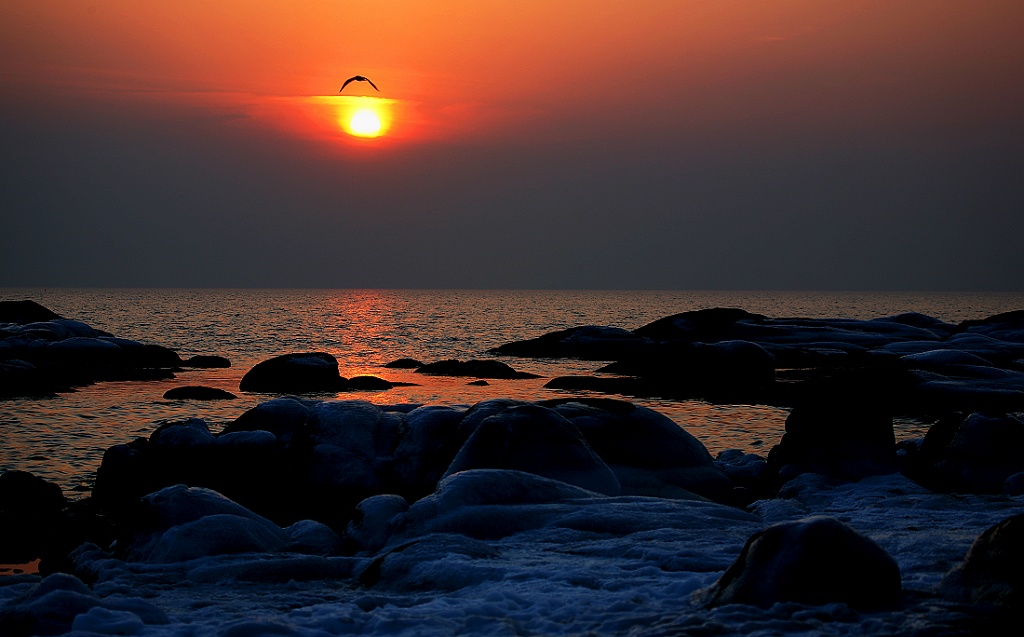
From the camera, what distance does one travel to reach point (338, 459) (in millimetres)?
13883

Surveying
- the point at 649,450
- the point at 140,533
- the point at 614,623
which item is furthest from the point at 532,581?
the point at 649,450

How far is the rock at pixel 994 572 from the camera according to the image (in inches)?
242

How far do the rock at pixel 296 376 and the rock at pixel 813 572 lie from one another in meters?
23.8

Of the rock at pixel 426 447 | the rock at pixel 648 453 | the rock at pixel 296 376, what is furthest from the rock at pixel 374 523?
the rock at pixel 296 376

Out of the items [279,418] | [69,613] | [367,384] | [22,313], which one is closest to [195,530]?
[69,613]

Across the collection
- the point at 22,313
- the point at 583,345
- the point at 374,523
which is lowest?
the point at 583,345

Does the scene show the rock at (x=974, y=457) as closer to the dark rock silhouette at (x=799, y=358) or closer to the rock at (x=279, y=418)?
the dark rock silhouette at (x=799, y=358)

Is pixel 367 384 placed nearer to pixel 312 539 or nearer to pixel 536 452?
pixel 536 452

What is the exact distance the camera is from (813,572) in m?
6.24

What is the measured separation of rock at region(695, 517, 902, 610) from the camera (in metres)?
6.19

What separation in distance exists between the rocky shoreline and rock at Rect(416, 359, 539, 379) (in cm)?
2021

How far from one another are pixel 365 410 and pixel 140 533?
5.71m

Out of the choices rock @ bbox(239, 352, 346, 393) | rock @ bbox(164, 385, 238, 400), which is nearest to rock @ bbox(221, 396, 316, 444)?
rock @ bbox(164, 385, 238, 400)

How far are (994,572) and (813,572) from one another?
4.18ft
